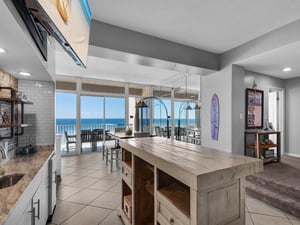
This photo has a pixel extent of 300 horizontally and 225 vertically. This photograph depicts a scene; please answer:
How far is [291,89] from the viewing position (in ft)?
16.6

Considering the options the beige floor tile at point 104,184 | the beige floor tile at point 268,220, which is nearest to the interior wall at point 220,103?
the beige floor tile at point 268,220

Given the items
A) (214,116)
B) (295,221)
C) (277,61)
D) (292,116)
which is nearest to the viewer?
(295,221)

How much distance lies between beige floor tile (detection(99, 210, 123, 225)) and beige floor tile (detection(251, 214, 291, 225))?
1844 millimetres

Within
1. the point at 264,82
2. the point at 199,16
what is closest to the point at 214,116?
the point at 264,82

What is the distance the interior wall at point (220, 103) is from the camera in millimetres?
3688

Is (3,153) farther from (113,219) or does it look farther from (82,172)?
(82,172)

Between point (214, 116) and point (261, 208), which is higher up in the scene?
point (214, 116)

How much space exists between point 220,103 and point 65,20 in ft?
12.1

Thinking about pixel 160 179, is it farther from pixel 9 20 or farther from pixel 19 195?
pixel 9 20

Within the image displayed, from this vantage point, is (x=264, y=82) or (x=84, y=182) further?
(x=264, y=82)

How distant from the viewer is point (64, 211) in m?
2.39

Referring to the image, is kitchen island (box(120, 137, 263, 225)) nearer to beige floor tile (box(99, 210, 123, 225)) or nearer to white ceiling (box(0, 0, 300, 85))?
beige floor tile (box(99, 210, 123, 225))

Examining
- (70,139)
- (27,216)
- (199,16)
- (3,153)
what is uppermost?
(199,16)

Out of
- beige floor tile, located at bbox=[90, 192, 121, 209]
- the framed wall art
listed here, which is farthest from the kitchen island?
the framed wall art
